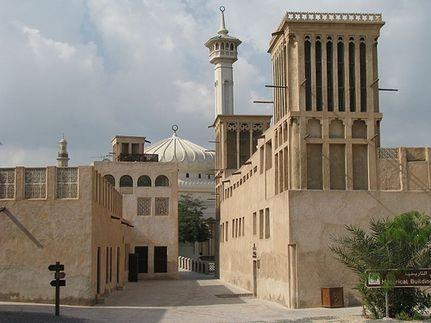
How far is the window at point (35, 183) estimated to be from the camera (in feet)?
91.5

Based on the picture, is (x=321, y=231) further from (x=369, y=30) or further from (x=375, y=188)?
(x=369, y=30)

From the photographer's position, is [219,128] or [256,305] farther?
[219,128]

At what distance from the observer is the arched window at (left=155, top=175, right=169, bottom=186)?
54.0 metres

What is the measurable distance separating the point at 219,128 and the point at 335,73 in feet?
91.7

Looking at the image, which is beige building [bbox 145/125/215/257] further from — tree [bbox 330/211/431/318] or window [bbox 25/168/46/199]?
tree [bbox 330/211/431/318]

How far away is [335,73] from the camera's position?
29.9 m

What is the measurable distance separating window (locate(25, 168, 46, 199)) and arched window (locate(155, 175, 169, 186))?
2597cm

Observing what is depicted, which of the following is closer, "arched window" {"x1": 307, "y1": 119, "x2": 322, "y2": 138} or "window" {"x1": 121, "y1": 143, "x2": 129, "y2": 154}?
"arched window" {"x1": 307, "y1": 119, "x2": 322, "y2": 138}

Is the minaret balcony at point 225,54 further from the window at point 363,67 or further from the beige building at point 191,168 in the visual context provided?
the window at point 363,67

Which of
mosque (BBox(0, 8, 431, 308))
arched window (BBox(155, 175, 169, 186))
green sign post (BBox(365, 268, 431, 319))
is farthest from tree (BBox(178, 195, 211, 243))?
green sign post (BBox(365, 268, 431, 319))

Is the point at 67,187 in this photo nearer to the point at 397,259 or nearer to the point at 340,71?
the point at 340,71

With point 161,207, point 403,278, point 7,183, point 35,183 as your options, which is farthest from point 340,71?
point 161,207

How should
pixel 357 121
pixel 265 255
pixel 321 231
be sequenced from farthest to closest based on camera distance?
1. pixel 265 255
2. pixel 357 121
3. pixel 321 231

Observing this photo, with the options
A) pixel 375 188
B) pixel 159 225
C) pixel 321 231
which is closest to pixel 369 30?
pixel 375 188
